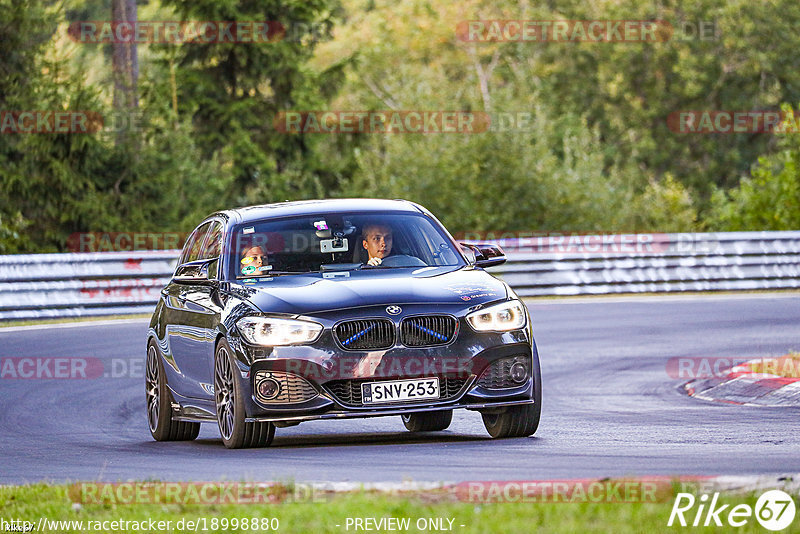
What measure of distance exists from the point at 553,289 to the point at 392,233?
16.9 m

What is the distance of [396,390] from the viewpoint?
10.0m

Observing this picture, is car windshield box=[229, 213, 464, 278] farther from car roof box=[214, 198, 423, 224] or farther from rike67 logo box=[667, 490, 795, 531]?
rike67 logo box=[667, 490, 795, 531]

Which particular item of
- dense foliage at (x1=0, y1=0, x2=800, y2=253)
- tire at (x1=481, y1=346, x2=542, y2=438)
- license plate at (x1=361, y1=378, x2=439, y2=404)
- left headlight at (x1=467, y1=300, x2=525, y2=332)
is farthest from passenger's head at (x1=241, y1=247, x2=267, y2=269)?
dense foliage at (x1=0, y1=0, x2=800, y2=253)

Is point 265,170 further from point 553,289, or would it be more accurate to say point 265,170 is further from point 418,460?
point 418,460

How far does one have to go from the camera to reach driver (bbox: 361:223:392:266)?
37.0 feet

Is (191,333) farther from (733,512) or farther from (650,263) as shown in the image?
(650,263)

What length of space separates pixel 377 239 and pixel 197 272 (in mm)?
1381

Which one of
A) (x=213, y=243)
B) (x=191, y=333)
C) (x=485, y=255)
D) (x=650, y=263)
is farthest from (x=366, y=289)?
(x=650, y=263)

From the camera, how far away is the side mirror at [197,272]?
37.6 ft

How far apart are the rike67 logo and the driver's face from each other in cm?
486

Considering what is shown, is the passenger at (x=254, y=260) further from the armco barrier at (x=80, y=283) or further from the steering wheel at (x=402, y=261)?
the armco barrier at (x=80, y=283)

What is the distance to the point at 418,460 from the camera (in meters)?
9.27

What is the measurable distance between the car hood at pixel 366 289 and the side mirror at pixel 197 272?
0.57 metres

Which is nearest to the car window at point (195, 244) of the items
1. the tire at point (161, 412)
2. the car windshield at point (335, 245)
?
the tire at point (161, 412)
